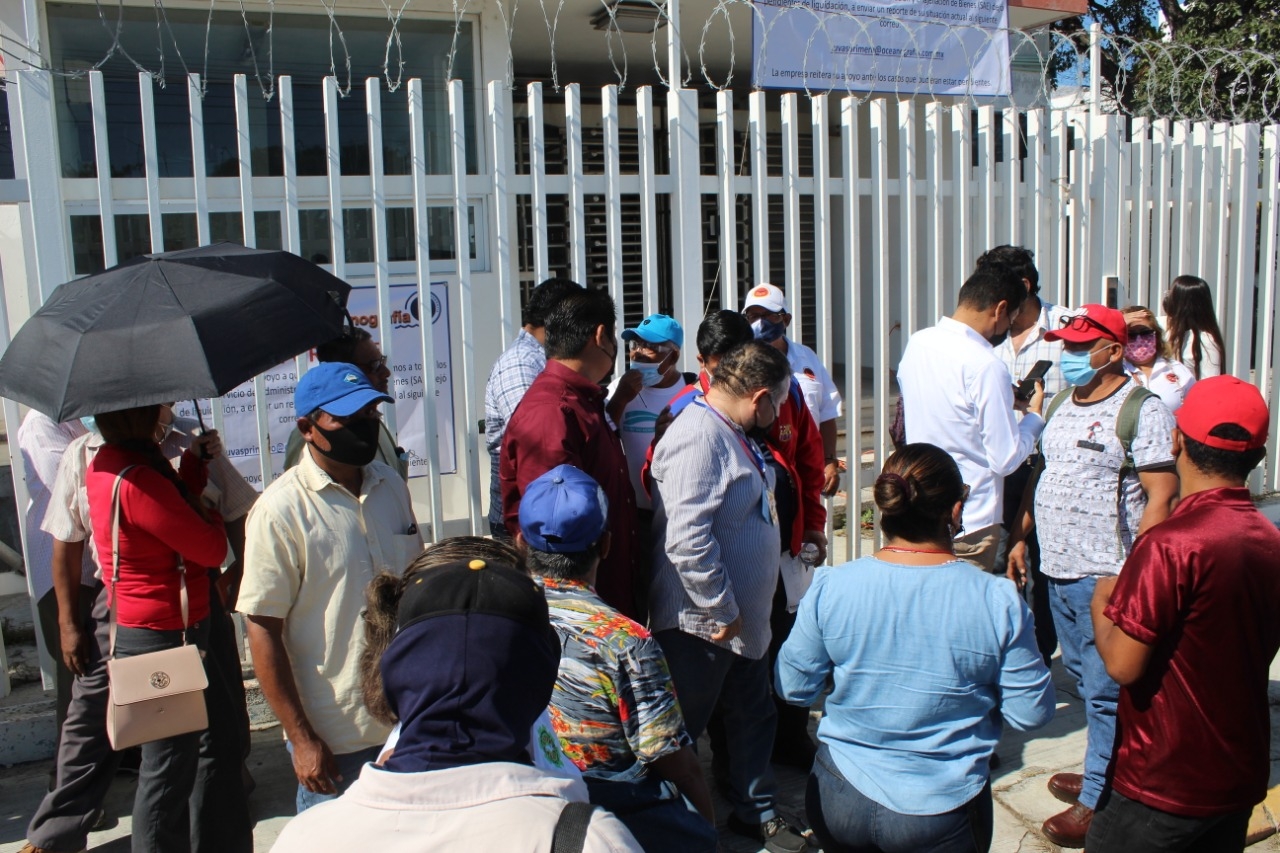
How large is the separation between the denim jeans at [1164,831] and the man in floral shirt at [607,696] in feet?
3.32

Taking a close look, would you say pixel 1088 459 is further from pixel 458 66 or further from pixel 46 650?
pixel 458 66

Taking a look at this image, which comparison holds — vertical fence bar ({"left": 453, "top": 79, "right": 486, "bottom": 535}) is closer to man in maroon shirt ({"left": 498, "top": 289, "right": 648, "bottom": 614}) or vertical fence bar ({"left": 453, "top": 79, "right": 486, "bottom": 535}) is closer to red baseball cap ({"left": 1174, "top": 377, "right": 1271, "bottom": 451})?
man in maroon shirt ({"left": 498, "top": 289, "right": 648, "bottom": 614})

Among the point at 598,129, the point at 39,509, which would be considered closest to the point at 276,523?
the point at 39,509

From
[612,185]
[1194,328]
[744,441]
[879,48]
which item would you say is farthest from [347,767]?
[879,48]

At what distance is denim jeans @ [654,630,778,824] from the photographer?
10.5ft

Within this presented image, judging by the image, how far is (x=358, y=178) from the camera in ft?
14.0

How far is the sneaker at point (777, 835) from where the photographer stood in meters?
3.35

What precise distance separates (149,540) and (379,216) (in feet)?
5.89

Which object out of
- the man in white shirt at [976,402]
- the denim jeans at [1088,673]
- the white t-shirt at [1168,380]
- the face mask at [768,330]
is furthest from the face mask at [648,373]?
the white t-shirt at [1168,380]

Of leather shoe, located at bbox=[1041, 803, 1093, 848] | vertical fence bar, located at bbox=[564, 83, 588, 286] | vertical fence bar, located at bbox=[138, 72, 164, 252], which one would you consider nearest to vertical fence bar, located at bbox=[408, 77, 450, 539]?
vertical fence bar, located at bbox=[564, 83, 588, 286]

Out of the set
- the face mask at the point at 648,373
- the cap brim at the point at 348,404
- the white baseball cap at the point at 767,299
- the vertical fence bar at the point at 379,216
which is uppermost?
the vertical fence bar at the point at 379,216

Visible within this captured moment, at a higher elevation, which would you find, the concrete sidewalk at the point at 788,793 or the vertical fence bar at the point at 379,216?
the vertical fence bar at the point at 379,216

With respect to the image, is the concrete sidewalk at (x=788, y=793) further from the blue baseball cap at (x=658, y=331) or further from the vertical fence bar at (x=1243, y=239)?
the vertical fence bar at (x=1243, y=239)

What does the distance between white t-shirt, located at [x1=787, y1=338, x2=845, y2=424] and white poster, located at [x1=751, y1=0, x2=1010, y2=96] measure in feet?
6.58
